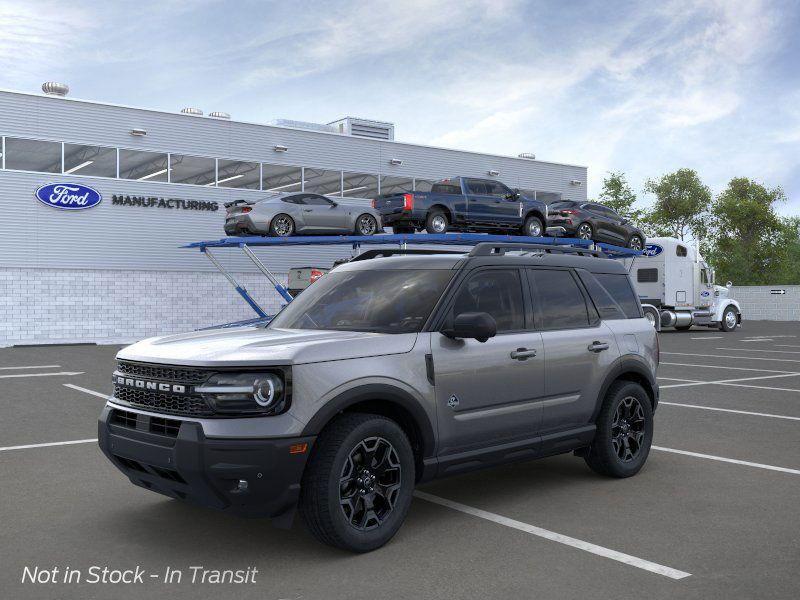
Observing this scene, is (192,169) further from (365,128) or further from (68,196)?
(365,128)

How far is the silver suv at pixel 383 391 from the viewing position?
4453mm

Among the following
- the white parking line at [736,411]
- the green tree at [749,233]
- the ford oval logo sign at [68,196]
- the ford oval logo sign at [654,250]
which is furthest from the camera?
the green tree at [749,233]

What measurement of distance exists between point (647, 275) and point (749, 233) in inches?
1738

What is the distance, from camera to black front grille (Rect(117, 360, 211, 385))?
15.1 ft

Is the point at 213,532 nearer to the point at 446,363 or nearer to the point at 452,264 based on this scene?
the point at 446,363

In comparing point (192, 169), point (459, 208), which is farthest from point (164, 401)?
point (192, 169)

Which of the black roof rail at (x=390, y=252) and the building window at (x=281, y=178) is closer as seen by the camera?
the black roof rail at (x=390, y=252)

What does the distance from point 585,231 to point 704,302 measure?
9012mm

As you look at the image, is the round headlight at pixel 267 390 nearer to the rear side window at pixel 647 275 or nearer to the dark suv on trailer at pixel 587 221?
the dark suv on trailer at pixel 587 221

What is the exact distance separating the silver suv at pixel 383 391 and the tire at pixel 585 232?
19.4 metres

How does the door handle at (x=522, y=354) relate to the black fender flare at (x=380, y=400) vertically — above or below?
above

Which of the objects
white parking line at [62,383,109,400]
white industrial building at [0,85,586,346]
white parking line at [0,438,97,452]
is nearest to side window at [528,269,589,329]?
white parking line at [0,438,97,452]

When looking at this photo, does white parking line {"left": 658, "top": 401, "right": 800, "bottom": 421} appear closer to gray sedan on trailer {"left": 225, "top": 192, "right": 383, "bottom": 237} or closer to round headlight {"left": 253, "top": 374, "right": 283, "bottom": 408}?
round headlight {"left": 253, "top": 374, "right": 283, "bottom": 408}

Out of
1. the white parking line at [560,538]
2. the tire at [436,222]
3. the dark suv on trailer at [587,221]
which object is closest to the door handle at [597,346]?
the white parking line at [560,538]
